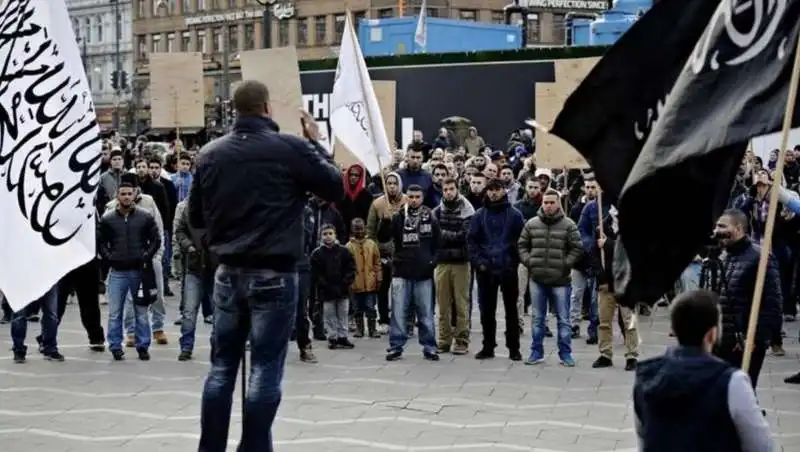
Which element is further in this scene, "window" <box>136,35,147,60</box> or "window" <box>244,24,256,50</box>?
"window" <box>136,35,147,60</box>

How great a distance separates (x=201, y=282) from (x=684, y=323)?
8688 millimetres

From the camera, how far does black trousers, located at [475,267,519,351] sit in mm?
12922

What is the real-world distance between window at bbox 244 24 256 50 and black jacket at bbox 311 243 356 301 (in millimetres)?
69512

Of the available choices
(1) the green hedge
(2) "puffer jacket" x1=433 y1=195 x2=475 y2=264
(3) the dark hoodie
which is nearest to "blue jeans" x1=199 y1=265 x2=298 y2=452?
(3) the dark hoodie

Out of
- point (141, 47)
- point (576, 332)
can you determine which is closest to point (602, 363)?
point (576, 332)

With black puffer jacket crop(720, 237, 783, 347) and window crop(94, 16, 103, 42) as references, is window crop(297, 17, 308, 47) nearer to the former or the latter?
window crop(94, 16, 103, 42)

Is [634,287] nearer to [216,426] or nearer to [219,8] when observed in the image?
[216,426]

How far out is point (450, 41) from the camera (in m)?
36.5

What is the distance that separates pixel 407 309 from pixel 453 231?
2.88 ft

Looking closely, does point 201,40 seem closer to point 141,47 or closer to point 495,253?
point 141,47

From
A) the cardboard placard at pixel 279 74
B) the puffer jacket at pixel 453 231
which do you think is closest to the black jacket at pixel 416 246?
the puffer jacket at pixel 453 231

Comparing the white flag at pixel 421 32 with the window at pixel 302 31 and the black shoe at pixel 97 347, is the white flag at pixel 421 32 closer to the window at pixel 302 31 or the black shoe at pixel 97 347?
the black shoe at pixel 97 347

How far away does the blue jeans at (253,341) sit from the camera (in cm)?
638

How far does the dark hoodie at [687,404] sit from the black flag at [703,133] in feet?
0.95
